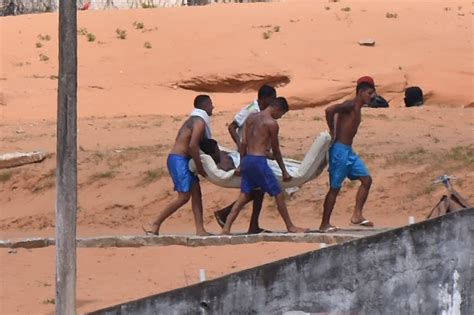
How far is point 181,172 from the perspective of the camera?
12039mm

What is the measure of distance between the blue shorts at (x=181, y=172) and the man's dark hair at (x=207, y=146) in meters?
0.17

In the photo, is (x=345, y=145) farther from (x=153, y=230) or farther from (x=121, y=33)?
(x=121, y=33)

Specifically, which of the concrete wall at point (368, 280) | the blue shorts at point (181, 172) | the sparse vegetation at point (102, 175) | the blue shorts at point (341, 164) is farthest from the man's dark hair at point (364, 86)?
the sparse vegetation at point (102, 175)

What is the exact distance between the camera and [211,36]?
25594 mm

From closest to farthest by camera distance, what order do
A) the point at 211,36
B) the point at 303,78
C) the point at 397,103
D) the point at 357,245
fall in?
the point at 357,245, the point at 397,103, the point at 303,78, the point at 211,36

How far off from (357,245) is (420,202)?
6.13 meters

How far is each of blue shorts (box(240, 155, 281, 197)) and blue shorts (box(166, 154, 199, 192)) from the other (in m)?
0.58

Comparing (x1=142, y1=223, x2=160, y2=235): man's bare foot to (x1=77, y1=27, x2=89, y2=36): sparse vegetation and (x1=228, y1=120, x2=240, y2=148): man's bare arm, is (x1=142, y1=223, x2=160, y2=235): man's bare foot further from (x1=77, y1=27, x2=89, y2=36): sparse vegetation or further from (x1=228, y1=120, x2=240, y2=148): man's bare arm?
(x1=77, y1=27, x2=89, y2=36): sparse vegetation

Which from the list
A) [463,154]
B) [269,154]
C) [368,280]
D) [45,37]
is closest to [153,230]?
[269,154]

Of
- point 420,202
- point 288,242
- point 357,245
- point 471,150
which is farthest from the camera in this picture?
point 471,150

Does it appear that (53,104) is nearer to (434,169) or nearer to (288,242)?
(434,169)

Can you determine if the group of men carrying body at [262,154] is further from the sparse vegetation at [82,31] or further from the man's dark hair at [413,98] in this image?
the sparse vegetation at [82,31]

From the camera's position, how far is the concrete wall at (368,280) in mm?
7512

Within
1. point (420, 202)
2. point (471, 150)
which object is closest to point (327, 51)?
point (471, 150)
